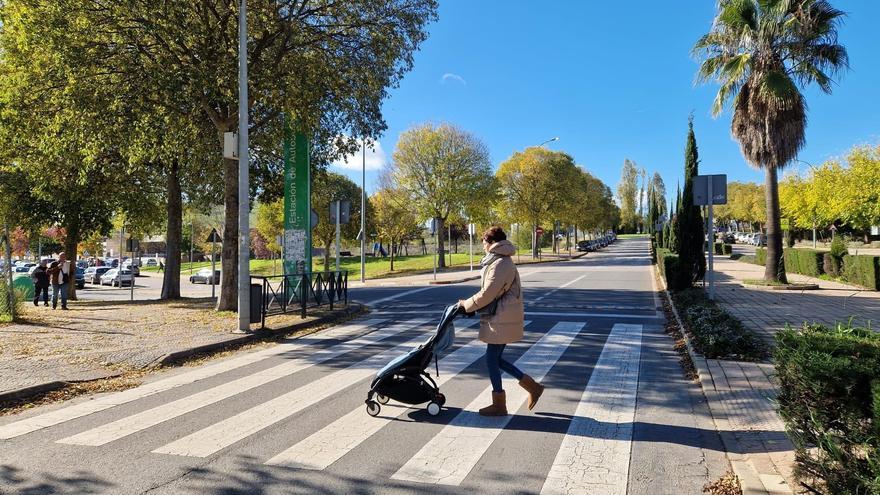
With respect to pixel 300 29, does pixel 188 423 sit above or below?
below

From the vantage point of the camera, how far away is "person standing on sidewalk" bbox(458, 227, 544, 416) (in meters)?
4.79

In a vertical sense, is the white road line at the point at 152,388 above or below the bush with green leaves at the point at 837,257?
below

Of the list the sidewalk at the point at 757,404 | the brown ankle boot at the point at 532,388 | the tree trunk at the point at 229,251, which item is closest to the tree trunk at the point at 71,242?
the tree trunk at the point at 229,251

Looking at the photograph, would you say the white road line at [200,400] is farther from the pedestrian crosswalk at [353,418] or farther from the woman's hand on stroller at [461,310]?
the woman's hand on stroller at [461,310]

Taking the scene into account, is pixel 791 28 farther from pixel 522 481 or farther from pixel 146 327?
pixel 146 327

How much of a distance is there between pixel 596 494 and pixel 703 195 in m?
10.3

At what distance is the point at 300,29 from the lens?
520 inches

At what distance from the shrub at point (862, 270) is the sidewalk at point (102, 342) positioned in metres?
16.3

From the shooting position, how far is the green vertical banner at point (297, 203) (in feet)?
44.7

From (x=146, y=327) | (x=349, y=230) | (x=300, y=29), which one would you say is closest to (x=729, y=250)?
(x=349, y=230)

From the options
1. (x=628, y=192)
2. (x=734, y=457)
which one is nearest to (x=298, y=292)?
(x=734, y=457)

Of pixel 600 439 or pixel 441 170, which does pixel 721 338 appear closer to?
pixel 600 439

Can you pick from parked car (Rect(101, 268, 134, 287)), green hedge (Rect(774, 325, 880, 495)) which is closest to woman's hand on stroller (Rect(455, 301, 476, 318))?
green hedge (Rect(774, 325, 880, 495))

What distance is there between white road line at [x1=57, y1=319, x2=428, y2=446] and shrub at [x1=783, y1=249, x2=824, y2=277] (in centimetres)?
2141
